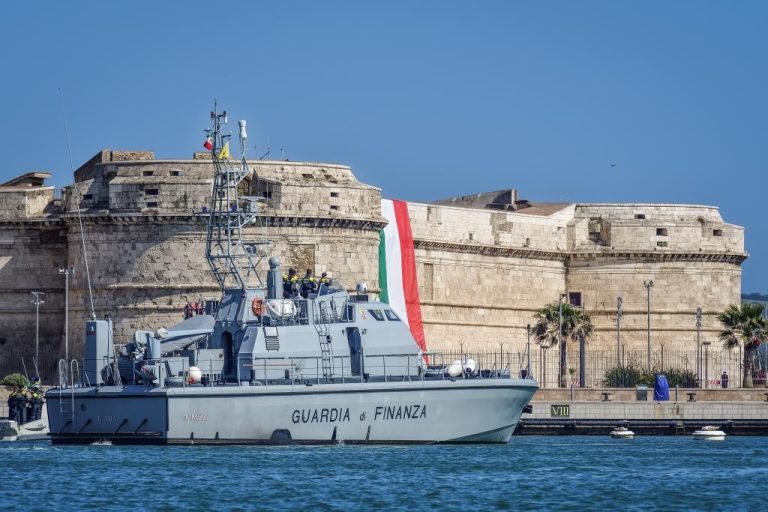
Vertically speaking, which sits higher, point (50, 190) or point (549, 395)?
point (50, 190)

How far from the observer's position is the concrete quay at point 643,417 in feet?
181

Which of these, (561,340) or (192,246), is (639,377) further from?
(192,246)

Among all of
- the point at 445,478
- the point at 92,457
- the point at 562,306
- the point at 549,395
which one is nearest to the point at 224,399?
the point at 92,457

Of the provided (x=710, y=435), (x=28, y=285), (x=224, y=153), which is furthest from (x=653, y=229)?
(x=224, y=153)

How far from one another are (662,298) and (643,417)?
22.0m

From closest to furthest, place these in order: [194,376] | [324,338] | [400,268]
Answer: [194,376], [324,338], [400,268]

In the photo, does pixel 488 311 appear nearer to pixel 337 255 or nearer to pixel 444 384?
pixel 337 255

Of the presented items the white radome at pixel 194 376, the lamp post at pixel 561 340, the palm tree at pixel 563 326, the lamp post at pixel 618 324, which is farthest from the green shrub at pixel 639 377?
the white radome at pixel 194 376

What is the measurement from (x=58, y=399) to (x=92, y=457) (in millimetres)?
2606

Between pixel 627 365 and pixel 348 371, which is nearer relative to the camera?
pixel 348 371

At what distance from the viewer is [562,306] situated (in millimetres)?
Answer: 71500

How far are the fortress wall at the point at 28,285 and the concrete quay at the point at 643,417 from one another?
655 inches

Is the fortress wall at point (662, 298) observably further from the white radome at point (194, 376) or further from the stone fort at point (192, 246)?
the white radome at point (194, 376)

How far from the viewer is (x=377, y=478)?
3894 centimetres
